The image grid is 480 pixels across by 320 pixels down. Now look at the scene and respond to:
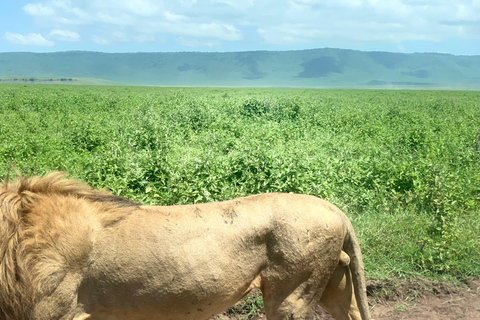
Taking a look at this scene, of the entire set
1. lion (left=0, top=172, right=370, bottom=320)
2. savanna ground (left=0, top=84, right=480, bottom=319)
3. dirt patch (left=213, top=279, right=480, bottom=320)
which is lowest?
dirt patch (left=213, top=279, right=480, bottom=320)

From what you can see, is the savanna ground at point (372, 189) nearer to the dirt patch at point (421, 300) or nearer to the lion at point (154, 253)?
the dirt patch at point (421, 300)

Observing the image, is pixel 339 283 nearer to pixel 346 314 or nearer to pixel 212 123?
pixel 346 314

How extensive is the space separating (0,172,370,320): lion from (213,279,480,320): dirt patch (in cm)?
178

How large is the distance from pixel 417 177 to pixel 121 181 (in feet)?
15.2

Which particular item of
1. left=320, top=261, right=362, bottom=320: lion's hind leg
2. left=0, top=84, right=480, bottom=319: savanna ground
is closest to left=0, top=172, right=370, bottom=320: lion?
left=320, top=261, right=362, bottom=320: lion's hind leg

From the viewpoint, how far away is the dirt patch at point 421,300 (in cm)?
469

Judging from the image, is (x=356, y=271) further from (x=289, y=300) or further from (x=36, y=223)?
(x=36, y=223)

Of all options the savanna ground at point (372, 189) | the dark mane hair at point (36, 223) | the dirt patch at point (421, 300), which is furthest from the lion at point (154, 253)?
the dirt patch at point (421, 300)

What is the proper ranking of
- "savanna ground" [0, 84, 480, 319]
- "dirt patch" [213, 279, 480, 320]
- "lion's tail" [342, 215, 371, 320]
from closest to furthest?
"lion's tail" [342, 215, 371, 320] → "dirt patch" [213, 279, 480, 320] → "savanna ground" [0, 84, 480, 319]

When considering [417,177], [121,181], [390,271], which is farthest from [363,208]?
[121,181]

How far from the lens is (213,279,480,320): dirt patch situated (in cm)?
469

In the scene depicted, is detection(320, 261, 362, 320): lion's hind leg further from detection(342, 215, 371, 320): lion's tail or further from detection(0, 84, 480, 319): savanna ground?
detection(0, 84, 480, 319): savanna ground

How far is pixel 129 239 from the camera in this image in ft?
9.37

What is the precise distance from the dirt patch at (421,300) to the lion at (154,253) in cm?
178
